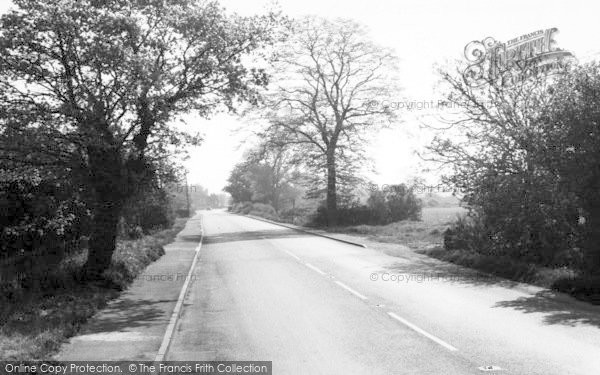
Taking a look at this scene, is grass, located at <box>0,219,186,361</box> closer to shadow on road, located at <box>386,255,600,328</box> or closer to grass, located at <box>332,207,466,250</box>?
shadow on road, located at <box>386,255,600,328</box>

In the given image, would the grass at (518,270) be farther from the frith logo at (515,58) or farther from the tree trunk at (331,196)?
the tree trunk at (331,196)

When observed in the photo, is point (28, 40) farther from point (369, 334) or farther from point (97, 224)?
point (369, 334)

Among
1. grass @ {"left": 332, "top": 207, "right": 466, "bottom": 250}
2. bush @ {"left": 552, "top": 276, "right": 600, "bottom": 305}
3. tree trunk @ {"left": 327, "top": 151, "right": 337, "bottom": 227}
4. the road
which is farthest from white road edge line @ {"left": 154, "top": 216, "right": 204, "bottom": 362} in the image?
tree trunk @ {"left": 327, "top": 151, "right": 337, "bottom": 227}

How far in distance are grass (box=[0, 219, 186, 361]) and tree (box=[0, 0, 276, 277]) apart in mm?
790

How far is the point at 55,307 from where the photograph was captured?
11508 mm

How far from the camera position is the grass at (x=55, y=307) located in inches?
321

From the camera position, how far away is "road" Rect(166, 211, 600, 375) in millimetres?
7516

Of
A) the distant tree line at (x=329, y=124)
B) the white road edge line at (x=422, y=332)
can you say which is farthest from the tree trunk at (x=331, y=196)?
the white road edge line at (x=422, y=332)

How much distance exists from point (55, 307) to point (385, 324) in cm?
686

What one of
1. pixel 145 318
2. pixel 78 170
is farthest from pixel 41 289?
pixel 145 318

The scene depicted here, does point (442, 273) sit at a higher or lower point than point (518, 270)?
lower

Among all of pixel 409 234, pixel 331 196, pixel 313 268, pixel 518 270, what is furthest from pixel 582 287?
pixel 331 196

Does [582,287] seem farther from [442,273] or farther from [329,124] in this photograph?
[329,124]

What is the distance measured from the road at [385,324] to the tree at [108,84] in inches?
153
